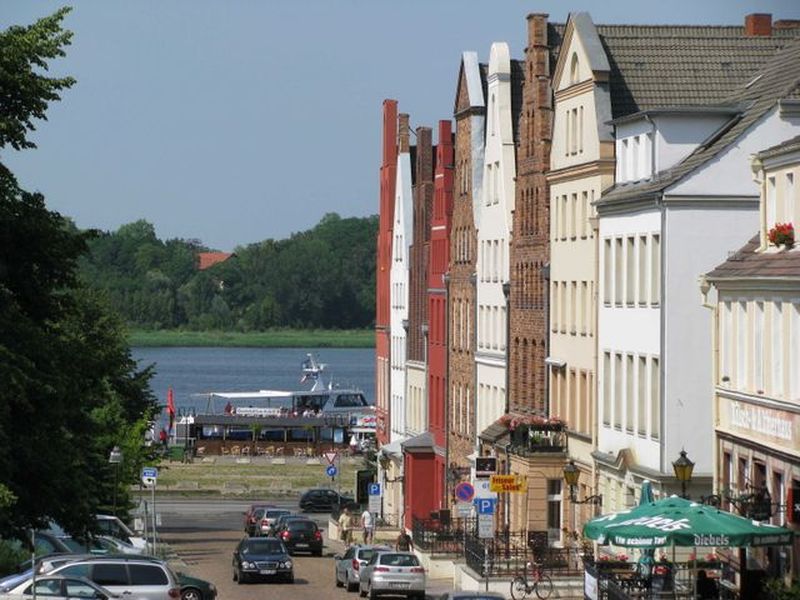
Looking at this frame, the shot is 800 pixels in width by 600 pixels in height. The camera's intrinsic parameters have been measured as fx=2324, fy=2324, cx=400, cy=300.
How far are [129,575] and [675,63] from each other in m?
23.6

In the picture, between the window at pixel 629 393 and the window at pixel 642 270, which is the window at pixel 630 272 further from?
the window at pixel 629 393

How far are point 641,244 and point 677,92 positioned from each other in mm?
7513

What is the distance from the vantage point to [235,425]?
480 feet

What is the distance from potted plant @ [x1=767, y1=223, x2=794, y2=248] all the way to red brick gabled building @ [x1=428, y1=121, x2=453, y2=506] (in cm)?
3889

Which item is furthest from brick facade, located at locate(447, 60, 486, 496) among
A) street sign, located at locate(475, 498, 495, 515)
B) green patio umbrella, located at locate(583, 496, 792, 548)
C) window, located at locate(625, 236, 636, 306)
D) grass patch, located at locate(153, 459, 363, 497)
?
green patio umbrella, located at locate(583, 496, 792, 548)

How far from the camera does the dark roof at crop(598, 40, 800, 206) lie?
163 feet

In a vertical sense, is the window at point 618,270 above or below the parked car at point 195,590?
above

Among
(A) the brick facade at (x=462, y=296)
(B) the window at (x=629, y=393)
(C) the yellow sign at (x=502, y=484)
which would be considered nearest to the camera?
(C) the yellow sign at (x=502, y=484)

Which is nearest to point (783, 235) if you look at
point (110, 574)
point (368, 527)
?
point (110, 574)

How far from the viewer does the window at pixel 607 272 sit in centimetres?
5538

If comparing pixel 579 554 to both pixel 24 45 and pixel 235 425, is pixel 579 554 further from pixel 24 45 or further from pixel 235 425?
pixel 235 425

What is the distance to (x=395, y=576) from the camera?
182 ft

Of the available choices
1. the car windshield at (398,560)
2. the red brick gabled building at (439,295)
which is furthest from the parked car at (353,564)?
the red brick gabled building at (439,295)

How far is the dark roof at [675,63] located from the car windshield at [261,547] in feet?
48.9
